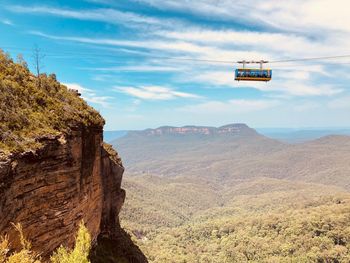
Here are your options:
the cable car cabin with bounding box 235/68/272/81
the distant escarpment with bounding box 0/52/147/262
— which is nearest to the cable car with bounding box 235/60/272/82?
the cable car cabin with bounding box 235/68/272/81

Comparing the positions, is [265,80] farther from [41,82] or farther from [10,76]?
[10,76]

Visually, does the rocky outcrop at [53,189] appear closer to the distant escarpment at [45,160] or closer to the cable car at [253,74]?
the distant escarpment at [45,160]

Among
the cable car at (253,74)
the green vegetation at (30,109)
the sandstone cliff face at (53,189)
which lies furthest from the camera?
the cable car at (253,74)

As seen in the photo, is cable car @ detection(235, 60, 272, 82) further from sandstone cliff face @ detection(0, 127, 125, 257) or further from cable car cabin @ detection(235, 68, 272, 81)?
sandstone cliff face @ detection(0, 127, 125, 257)

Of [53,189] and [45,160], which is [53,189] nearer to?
[53,189]

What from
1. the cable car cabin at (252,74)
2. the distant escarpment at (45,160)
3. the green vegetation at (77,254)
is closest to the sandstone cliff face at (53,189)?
the distant escarpment at (45,160)

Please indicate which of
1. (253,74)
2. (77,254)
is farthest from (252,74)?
(77,254)
